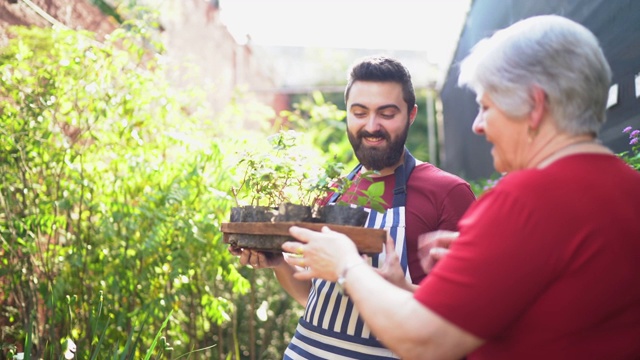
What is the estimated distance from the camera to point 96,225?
3762 millimetres

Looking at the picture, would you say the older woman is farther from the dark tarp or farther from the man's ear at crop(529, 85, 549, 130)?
the dark tarp

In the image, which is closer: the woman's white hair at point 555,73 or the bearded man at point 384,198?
the woman's white hair at point 555,73

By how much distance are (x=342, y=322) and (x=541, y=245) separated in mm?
998

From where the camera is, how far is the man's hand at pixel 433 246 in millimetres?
1581

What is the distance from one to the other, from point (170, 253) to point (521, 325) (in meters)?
2.81

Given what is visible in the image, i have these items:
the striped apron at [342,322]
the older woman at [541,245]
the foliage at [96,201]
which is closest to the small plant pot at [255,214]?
the striped apron at [342,322]

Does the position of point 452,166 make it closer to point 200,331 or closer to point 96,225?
point 200,331

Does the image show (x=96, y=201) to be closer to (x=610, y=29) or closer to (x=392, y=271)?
(x=392, y=271)

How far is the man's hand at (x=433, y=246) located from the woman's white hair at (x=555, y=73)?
446 millimetres

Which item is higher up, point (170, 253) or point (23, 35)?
point (23, 35)

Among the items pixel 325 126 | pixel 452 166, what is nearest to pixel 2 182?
pixel 325 126

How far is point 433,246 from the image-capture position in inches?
67.9

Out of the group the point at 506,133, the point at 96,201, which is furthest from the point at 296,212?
the point at 96,201

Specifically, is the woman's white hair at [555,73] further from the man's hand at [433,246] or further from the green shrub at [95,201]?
the green shrub at [95,201]
